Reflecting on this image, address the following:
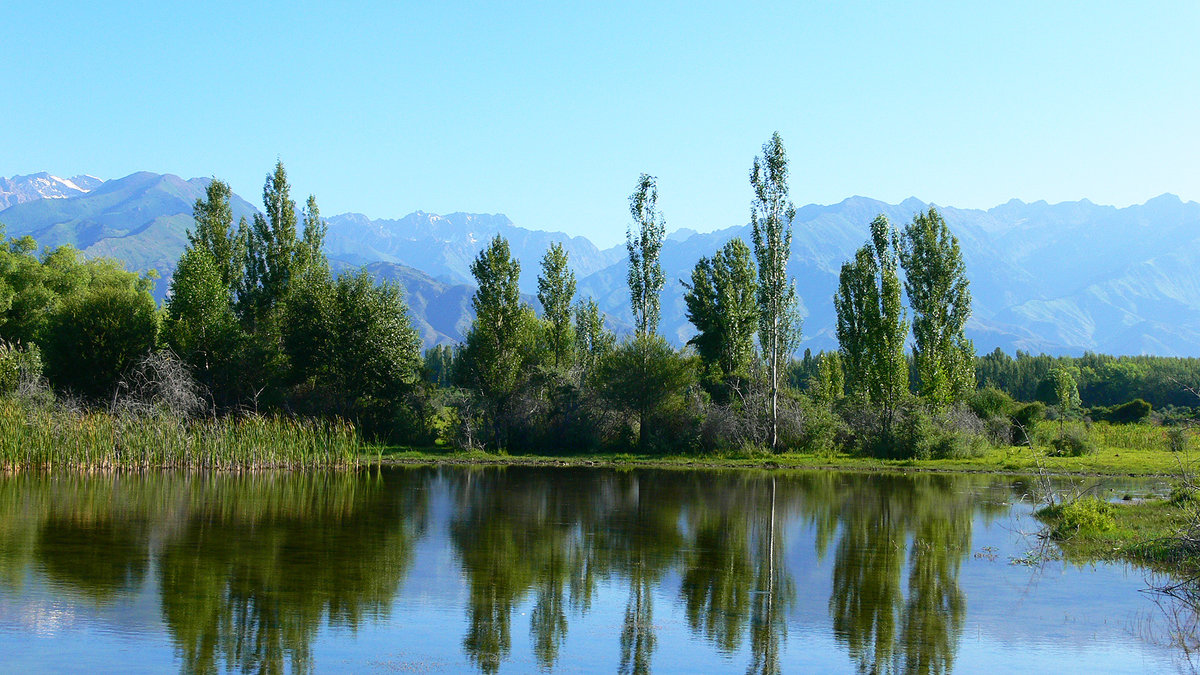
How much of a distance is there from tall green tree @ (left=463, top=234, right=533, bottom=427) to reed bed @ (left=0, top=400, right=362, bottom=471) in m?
13.8

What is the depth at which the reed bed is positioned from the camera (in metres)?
31.6

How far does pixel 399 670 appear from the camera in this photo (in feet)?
36.9

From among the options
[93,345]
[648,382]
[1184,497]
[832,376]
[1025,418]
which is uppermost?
[832,376]

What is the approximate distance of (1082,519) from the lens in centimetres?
2227

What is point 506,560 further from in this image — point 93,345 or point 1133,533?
point 93,345

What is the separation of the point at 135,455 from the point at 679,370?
90.3 ft

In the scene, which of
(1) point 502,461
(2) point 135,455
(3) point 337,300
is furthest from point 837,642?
(3) point 337,300

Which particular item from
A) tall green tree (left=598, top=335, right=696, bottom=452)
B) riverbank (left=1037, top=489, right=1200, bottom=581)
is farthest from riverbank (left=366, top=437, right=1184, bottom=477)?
riverbank (left=1037, top=489, right=1200, bottom=581)

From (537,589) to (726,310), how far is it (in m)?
39.9

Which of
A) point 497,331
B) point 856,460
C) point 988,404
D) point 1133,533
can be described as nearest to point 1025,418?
point 988,404

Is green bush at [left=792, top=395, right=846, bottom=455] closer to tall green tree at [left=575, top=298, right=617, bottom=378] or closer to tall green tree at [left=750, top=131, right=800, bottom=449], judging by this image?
tall green tree at [left=750, top=131, right=800, bottom=449]

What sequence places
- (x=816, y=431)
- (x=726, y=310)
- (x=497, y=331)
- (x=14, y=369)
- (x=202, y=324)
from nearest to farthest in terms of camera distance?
(x=14, y=369), (x=202, y=324), (x=816, y=431), (x=497, y=331), (x=726, y=310)

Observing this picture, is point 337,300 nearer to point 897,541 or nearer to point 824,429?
point 824,429

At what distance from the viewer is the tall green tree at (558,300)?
60141mm
